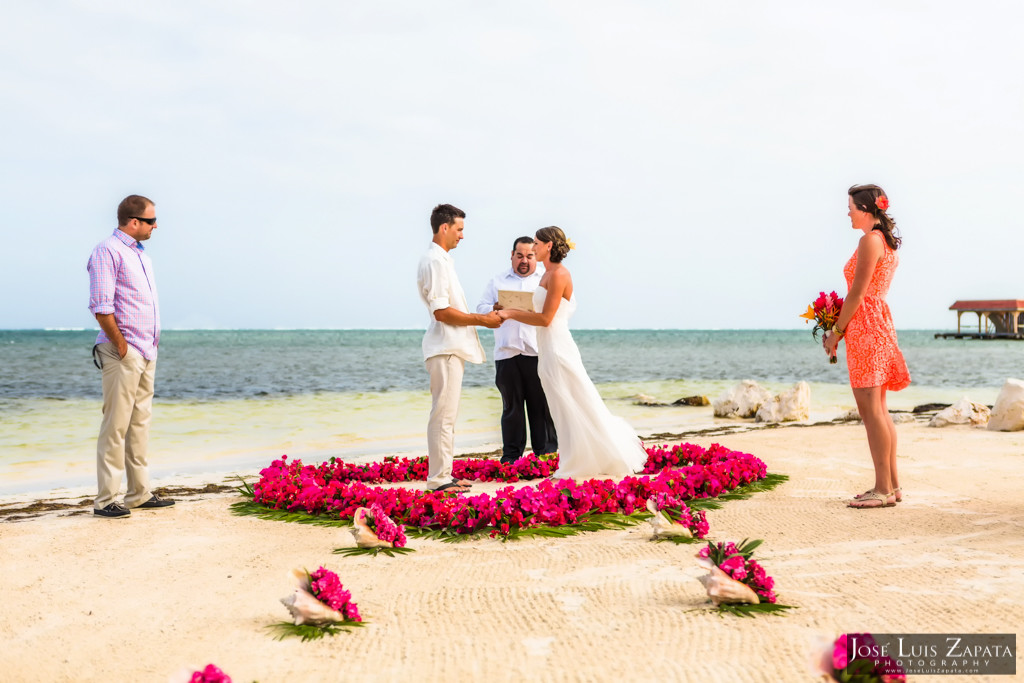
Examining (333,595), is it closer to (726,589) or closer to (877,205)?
(726,589)

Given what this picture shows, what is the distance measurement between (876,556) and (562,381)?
358 cm

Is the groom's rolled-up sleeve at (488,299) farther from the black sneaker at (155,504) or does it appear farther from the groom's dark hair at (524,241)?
the black sneaker at (155,504)

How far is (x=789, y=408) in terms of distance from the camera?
14906 mm

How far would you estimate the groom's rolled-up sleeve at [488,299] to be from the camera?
8672 mm

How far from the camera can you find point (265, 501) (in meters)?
6.89

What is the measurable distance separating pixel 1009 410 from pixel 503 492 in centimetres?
878

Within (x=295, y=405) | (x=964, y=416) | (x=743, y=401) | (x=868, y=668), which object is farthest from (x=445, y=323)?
(x=295, y=405)

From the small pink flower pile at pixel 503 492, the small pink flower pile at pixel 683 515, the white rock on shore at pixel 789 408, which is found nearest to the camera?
the small pink flower pile at pixel 683 515

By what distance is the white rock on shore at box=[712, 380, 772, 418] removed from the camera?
15695 mm

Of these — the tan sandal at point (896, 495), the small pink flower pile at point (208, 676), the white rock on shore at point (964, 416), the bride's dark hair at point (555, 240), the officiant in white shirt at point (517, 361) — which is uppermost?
the bride's dark hair at point (555, 240)

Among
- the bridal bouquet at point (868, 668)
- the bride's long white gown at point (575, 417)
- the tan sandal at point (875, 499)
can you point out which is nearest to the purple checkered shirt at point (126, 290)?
the bride's long white gown at point (575, 417)

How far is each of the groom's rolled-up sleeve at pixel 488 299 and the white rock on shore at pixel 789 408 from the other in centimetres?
817

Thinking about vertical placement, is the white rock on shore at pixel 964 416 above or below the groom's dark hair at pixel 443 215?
below

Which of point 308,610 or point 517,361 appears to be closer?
point 308,610
